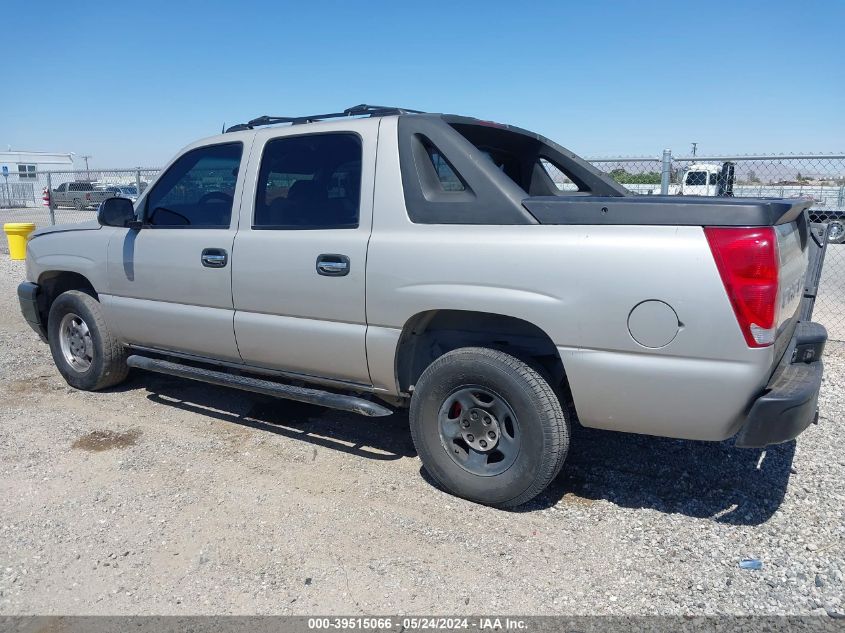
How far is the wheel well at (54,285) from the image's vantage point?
5.59m

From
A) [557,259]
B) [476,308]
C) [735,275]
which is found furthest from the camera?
[476,308]

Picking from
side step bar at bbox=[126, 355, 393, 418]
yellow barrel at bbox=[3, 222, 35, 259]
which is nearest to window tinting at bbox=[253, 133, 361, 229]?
side step bar at bbox=[126, 355, 393, 418]

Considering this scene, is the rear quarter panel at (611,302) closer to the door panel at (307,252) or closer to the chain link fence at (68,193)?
the door panel at (307,252)

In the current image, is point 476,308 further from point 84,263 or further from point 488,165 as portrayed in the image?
point 84,263

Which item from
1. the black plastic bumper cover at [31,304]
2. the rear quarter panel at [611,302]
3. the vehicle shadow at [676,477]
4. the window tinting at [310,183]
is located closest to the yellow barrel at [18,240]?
the black plastic bumper cover at [31,304]

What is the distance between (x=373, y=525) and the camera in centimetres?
348

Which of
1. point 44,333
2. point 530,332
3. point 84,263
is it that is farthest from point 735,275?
point 44,333

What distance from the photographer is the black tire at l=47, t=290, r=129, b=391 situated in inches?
207

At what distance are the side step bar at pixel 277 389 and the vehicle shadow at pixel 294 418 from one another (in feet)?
1.48

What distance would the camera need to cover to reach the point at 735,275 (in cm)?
283

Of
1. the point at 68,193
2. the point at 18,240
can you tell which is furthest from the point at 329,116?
the point at 68,193

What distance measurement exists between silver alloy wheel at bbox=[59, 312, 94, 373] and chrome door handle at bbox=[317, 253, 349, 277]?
2.57m

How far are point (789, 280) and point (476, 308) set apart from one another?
1.51m

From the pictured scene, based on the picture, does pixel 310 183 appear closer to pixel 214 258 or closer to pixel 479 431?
pixel 214 258
